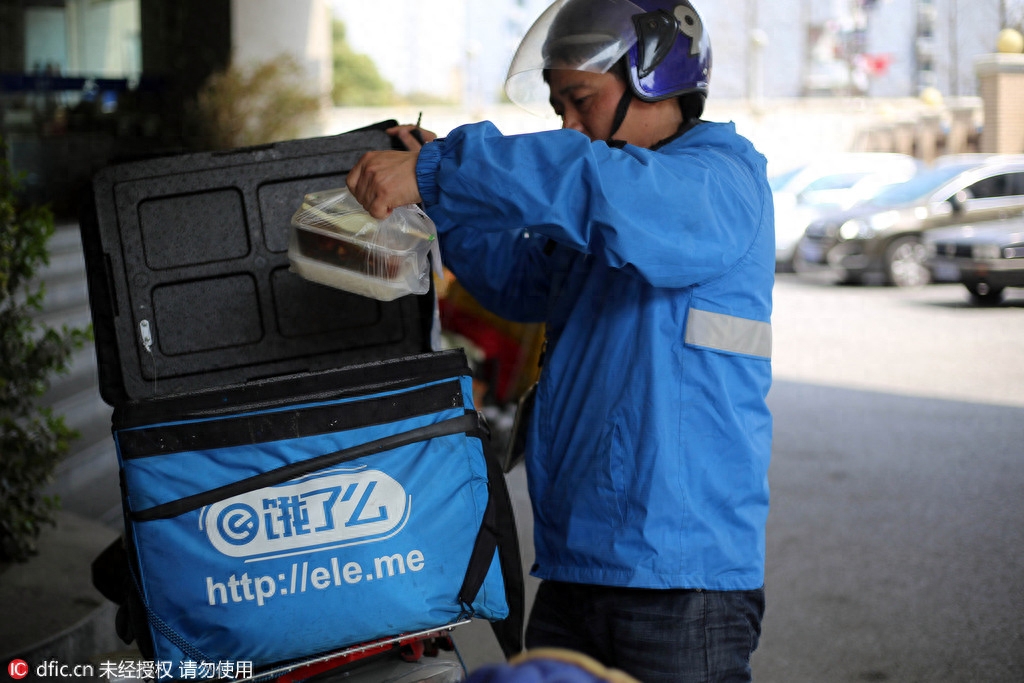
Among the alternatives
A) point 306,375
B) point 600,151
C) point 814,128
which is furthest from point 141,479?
point 814,128

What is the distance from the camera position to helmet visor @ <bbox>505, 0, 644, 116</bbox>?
73.4 inches

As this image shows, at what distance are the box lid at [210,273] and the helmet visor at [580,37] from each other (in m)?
0.36

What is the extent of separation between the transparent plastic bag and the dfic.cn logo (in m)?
2.09

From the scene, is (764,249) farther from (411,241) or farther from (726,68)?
(726,68)

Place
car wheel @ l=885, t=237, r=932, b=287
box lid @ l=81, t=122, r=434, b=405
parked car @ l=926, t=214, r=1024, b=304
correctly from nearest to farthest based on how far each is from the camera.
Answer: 1. box lid @ l=81, t=122, r=434, b=405
2. parked car @ l=926, t=214, r=1024, b=304
3. car wheel @ l=885, t=237, r=932, b=287

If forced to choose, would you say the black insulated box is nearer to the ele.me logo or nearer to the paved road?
the ele.me logo

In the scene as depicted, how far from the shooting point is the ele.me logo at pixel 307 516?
149cm

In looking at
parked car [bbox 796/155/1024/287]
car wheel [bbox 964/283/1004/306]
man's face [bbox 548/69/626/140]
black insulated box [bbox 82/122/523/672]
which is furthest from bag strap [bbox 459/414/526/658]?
parked car [bbox 796/155/1024/287]

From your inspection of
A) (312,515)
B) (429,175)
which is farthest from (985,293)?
(312,515)

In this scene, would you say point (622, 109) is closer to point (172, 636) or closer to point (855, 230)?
point (172, 636)

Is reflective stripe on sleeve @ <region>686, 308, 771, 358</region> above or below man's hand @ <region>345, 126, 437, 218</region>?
below

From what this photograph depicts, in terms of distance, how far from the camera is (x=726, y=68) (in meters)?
59.1

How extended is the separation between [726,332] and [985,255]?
456 inches

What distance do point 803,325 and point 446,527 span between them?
1085cm
